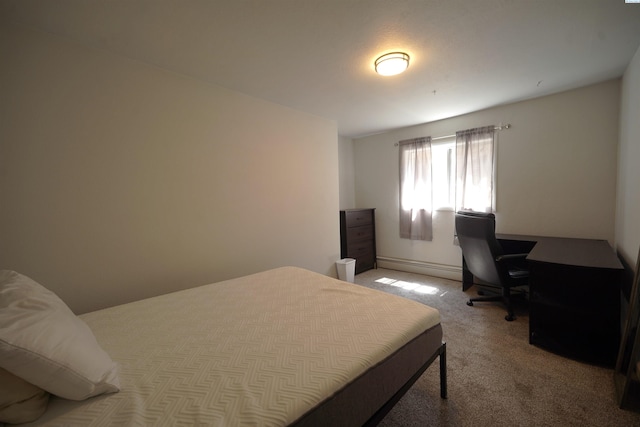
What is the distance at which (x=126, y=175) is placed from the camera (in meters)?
1.88

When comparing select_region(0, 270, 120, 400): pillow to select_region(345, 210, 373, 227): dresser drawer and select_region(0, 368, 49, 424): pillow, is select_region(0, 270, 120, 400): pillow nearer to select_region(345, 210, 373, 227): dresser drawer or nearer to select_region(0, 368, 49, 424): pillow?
select_region(0, 368, 49, 424): pillow

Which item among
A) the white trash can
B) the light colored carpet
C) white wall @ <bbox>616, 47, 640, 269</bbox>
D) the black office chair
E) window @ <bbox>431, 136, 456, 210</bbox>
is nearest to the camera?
the light colored carpet

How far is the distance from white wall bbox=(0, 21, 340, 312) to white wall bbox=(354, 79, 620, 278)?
8.68ft

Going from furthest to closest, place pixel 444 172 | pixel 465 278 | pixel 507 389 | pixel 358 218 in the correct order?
pixel 358 218, pixel 444 172, pixel 465 278, pixel 507 389

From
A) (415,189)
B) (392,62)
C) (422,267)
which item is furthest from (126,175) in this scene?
(422,267)

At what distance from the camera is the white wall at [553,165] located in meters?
2.55

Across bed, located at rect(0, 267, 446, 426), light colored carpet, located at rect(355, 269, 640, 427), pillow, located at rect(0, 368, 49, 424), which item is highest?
pillow, located at rect(0, 368, 49, 424)

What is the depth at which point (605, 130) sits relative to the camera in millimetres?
2535

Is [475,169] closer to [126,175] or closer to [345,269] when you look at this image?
[345,269]

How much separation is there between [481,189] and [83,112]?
4215mm

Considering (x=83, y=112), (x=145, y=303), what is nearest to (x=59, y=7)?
(x=83, y=112)

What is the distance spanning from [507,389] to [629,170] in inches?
83.3

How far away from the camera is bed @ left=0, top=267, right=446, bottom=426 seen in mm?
779

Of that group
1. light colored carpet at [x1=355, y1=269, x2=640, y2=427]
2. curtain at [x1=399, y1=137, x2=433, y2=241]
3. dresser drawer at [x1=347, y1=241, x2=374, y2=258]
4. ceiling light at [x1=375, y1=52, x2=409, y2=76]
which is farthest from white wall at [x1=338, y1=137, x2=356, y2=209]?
light colored carpet at [x1=355, y1=269, x2=640, y2=427]
